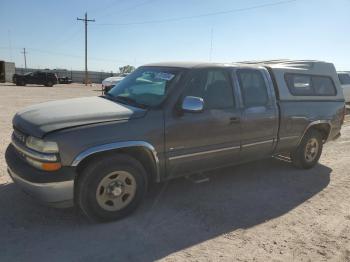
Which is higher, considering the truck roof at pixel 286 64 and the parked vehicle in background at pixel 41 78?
the truck roof at pixel 286 64

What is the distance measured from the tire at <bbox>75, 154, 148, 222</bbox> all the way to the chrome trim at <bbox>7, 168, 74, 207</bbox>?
0.13 m

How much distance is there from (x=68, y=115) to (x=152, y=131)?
0.95 m

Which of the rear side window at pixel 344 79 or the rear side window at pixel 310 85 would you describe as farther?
the rear side window at pixel 344 79

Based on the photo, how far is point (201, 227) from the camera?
3928mm

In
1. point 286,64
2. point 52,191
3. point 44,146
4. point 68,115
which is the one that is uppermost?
point 286,64

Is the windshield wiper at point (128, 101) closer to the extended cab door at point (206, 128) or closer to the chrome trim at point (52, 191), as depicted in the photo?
the extended cab door at point (206, 128)

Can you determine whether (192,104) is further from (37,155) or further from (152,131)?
(37,155)

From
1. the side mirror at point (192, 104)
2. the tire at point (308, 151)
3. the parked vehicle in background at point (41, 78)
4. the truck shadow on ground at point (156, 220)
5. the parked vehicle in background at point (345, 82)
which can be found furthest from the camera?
the parked vehicle in background at point (41, 78)

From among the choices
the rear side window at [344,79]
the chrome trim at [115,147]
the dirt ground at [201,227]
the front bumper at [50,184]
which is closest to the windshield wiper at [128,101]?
the chrome trim at [115,147]

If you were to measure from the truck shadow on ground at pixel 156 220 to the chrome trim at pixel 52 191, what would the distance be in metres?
0.41

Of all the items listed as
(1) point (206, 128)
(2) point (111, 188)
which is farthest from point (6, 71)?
(2) point (111, 188)

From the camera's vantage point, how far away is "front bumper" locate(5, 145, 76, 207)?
3461 millimetres

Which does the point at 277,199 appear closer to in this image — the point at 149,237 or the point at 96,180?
the point at 149,237

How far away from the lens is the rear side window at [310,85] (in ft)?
18.8
